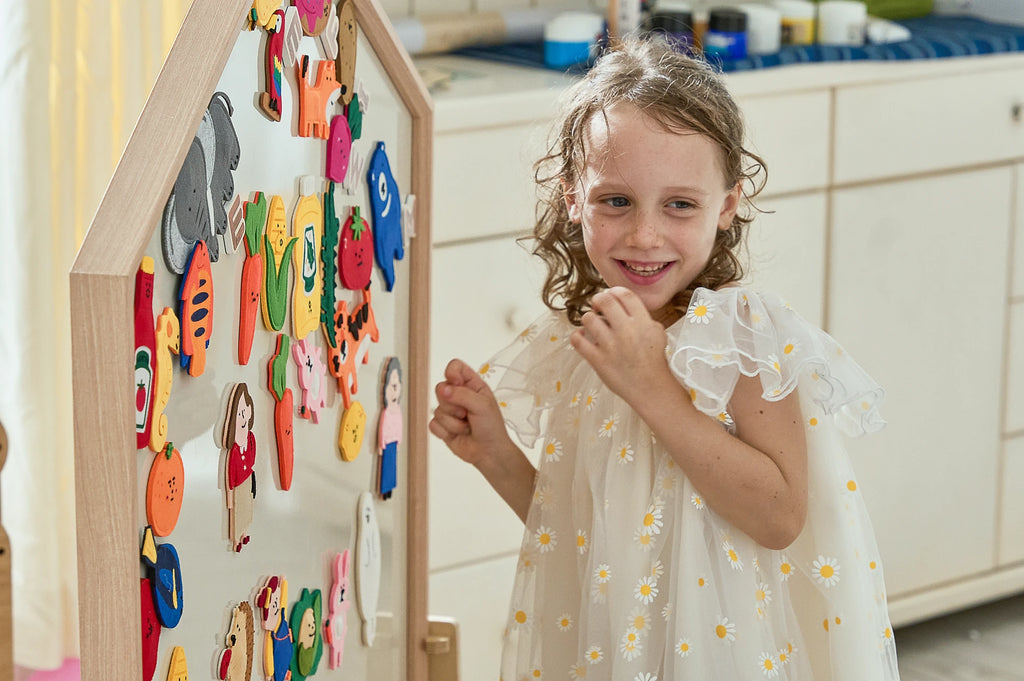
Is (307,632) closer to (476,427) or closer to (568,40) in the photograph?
(476,427)

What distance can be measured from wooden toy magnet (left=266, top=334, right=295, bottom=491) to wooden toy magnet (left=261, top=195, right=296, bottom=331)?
17mm

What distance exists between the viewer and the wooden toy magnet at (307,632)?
2.74 feet

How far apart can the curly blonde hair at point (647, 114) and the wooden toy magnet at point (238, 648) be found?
48 centimetres

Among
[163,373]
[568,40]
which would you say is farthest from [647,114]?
[568,40]

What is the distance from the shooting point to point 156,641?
2.10 ft

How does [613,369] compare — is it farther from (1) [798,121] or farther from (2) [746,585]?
(1) [798,121]

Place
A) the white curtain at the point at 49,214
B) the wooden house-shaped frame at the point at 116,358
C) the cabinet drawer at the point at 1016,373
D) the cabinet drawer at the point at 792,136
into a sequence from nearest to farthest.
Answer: the wooden house-shaped frame at the point at 116,358
the white curtain at the point at 49,214
the cabinet drawer at the point at 792,136
the cabinet drawer at the point at 1016,373

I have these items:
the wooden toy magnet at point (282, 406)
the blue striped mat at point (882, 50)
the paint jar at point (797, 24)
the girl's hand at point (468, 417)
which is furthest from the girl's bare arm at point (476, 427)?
the paint jar at point (797, 24)

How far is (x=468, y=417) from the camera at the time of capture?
1.14 m

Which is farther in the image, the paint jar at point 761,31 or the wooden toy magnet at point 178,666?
the paint jar at point 761,31

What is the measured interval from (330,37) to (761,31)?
45.5 inches

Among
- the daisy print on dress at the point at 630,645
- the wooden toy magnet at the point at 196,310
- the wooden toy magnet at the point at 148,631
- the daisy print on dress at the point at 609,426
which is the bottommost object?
the daisy print on dress at the point at 630,645

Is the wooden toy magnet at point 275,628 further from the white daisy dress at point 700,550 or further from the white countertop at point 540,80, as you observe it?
the white countertop at point 540,80

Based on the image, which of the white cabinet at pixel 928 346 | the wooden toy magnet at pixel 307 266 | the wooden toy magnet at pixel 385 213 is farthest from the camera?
the white cabinet at pixel 928 346
